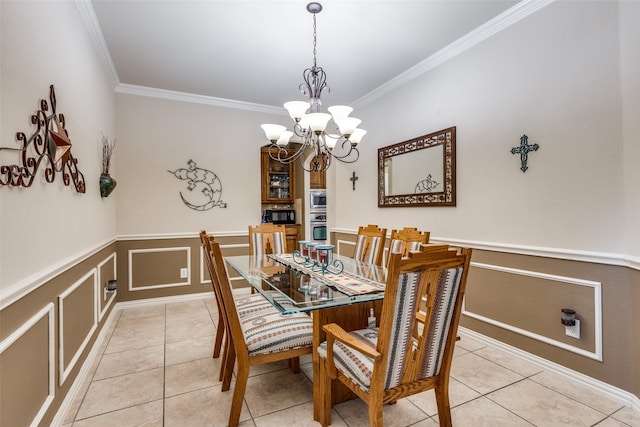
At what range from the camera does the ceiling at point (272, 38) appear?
2451 mm

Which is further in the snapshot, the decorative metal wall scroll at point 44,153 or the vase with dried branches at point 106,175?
the vase with dried branches at point 106,175

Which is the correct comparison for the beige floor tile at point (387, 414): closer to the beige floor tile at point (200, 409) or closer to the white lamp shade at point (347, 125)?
the beige floor tile at point (200, 409)

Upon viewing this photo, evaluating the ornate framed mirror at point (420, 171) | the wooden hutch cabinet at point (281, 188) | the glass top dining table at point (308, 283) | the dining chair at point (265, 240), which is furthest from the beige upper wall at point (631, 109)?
the wooden hutch cabinet at point (281, 188)

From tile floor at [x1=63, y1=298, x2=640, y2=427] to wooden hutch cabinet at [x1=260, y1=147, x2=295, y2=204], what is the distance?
111 inches

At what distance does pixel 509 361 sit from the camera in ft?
8.07

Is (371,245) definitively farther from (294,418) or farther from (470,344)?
(294,418)

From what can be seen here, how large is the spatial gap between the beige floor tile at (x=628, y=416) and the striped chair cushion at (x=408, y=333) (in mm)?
1277

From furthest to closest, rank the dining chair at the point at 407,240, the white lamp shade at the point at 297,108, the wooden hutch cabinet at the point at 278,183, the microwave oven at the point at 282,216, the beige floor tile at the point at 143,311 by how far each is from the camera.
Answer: the microwave oven at the point at 282,216 < the wooden hutch cabinet at the point at 278,183 < the beige floor tile at the point at 143,311 < the dining chair at the point at 407,240 < the white lamp shade at the point at 297,108

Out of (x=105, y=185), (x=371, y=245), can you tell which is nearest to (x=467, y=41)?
(x=371, y=245)

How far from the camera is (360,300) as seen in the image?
1.68 m

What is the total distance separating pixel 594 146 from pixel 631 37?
644 millimetres

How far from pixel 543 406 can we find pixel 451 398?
536 mm

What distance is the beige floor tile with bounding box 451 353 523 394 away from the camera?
2.13 meters

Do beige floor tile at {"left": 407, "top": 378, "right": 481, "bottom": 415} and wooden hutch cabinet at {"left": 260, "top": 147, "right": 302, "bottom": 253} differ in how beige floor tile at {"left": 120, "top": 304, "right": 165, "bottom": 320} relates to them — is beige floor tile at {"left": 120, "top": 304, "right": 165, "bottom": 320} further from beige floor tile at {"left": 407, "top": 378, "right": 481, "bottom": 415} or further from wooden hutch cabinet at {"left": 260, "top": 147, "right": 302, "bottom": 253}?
beige floor tile at {"left": 407, "top": 378, "right": 481, "bottom": 415}
